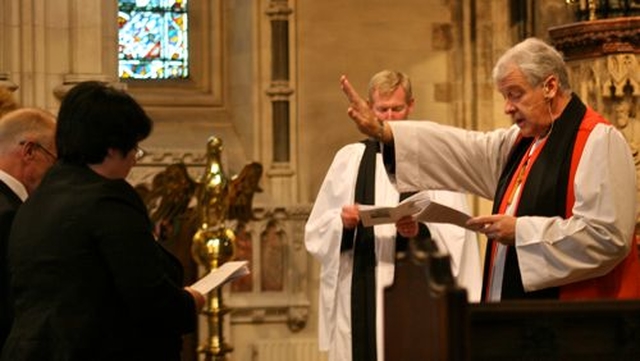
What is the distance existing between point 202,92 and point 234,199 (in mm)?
1504

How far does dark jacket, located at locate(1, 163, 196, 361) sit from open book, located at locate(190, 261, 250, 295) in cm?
24

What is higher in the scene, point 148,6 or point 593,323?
point 148,6

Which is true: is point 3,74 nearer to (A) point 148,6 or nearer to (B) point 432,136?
(A) point 148,6

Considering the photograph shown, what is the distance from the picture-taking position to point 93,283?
4168 millimetres

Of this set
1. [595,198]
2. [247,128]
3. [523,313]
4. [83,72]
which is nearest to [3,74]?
[83,72]

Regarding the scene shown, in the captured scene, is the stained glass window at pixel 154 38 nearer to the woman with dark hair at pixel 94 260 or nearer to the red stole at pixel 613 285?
the red stole at pixel 613 285

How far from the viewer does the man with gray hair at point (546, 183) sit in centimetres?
505

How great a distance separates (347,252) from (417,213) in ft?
3.89

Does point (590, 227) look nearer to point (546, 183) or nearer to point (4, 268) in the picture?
point (546, 183)

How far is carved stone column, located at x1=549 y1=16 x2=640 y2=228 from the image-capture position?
9.09 metres

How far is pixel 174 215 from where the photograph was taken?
9.66 metres

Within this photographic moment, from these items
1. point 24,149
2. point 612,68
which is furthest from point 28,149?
point 612,68

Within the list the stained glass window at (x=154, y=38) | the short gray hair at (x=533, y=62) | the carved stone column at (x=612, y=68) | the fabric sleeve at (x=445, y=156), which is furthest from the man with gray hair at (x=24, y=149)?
the stained glass window at (x=154, y=38)

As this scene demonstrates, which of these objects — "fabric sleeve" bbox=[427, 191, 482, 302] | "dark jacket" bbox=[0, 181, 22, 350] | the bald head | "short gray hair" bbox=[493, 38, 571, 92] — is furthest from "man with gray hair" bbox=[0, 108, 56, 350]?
"fabric sleeve" bbox=[427, 191, 482, 302]
